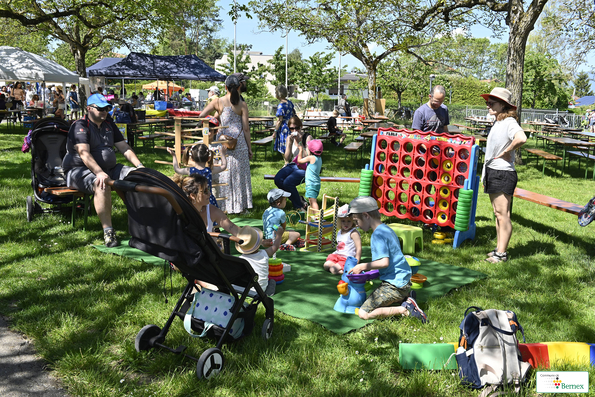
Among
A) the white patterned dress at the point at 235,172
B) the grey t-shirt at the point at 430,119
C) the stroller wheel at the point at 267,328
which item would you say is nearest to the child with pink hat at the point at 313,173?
the white patterned dress at the point at 235,172

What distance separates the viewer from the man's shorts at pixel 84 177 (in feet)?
21.4

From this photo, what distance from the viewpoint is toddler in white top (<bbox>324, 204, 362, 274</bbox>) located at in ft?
17.5

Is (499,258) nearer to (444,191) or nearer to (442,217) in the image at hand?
(442,217)

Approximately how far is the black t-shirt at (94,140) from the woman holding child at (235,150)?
4.81 feet

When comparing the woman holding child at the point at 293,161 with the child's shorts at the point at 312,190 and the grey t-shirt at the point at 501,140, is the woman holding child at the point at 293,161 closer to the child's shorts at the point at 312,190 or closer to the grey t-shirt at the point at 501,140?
the child's shorts at the point at 312,190

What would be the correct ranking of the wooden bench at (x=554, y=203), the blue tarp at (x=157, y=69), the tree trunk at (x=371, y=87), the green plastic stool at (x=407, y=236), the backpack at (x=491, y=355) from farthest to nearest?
the tree trunk at (x=371, y=87)
the blue tarp at (x=157, y=69)
the wooden bench at (x=554, y=203)
the green plastic stool at (x=407, y=236)
the backpack at (x=491, y=355)

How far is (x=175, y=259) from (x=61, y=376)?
47.1 inches

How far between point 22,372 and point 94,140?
3603 mm

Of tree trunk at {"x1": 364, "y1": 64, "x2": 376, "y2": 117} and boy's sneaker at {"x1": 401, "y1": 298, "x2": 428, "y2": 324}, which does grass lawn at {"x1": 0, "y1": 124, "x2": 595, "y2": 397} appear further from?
tree trunk at {"x1": 364, "y1": 64, "x2": 376, "y2": 117}

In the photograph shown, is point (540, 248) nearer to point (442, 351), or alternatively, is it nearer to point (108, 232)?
point (442, 351)

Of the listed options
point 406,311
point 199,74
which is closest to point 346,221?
point 406,311

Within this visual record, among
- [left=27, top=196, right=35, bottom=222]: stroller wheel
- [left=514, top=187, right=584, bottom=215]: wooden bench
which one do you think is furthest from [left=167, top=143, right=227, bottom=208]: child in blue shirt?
[left=514, top=187, right=584, bottom=215]: wooden bench

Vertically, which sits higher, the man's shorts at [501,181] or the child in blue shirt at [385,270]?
the man's shorts at [501,181]

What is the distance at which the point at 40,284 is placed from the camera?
16.4 feet
